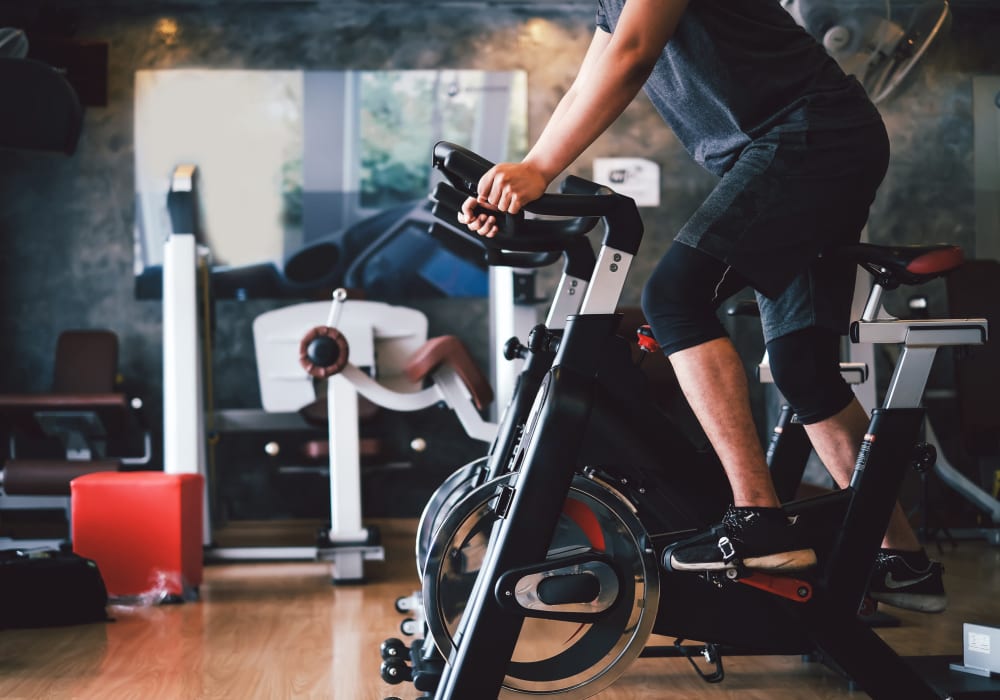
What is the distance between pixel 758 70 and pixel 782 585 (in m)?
0.88

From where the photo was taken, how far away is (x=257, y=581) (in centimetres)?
356

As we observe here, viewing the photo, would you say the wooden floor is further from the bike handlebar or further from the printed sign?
the printed sign

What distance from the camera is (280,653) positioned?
2.44 metres

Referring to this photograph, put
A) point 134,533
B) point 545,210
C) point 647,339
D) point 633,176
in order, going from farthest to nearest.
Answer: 1. point 633,176
2. point 134,533
3. point 647,339
4. point 545,210

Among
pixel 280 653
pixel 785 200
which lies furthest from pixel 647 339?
pixel 280 653

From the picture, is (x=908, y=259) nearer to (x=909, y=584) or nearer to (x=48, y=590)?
(x=909, y=584)

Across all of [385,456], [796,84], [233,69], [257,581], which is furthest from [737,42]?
[233,69]

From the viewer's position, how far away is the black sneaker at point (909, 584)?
181 cm

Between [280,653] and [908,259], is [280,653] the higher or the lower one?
the lower one

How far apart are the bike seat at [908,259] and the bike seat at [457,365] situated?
1.85 m

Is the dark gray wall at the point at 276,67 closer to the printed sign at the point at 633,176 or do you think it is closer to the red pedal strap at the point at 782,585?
the printed sign at the point at 633,176

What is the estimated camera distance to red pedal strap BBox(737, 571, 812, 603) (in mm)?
1537

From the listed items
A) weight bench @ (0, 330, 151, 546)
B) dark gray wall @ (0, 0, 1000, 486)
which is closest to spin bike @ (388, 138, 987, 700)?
weight bench @ (0, 330, 151, 546)

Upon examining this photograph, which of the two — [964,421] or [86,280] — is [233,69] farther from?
[964,421]
